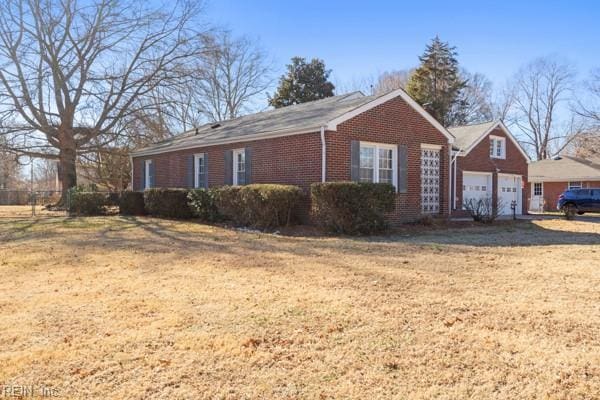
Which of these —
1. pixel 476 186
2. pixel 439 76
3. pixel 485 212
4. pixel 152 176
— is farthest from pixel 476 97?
pixel 152 176

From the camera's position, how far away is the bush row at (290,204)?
11820 millimetres

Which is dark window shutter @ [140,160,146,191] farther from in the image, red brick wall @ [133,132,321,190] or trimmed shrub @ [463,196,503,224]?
trimmed shrub @ [463,196,503,224]

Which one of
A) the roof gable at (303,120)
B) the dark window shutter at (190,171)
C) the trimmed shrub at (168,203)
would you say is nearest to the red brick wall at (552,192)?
the roof gable at (303,120)

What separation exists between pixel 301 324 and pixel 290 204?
8.56 meters

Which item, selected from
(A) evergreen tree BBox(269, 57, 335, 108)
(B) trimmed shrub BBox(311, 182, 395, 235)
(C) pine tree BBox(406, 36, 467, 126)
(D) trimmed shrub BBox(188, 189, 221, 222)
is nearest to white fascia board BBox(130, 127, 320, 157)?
(D) trimmed shrub BBox(188, 189, 221, 222)

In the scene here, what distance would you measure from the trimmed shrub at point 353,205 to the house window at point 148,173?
12622 millimetres

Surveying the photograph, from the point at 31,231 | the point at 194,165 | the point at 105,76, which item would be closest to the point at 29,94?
the point at 105,76

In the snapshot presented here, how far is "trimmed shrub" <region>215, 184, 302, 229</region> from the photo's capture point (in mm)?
12750

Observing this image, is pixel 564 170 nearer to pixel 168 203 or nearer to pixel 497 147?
pixel 497 147

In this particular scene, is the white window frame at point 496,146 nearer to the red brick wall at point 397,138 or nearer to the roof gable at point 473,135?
the roof gable at point 473,135

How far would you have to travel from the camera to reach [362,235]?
12.0m

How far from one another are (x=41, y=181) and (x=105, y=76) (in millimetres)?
64800

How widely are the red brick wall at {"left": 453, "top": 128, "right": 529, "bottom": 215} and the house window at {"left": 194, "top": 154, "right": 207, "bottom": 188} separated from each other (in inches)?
412

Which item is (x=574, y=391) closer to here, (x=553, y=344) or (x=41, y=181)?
(x=553, y=344)
